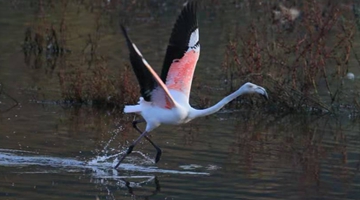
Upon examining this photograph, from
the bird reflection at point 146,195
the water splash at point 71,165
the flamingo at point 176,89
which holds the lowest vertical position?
the bird reflection at point 146,195

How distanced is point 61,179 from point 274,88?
5120 millimetres

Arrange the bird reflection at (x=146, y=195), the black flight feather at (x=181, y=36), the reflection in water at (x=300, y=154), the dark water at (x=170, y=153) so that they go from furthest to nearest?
the black flight feather at (x=181, y=36), the reflection in water at (x=300, y=154), the dark water at (x=170, y=153), the bird reflection at (x=146, y=195)

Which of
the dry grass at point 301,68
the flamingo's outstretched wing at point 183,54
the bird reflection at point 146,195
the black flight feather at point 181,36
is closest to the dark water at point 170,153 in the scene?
the bird reflection at point 146,195

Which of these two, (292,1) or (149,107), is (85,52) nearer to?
(292,1)

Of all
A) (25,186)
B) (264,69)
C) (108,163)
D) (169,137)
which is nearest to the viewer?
(25,186)

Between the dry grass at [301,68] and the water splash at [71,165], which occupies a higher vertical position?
the dry grass at [301,68]

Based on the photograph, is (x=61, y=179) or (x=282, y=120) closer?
(x=61, y=179)

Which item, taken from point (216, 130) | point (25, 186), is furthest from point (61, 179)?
point (216, 130)

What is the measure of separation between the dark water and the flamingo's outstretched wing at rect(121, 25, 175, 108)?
65 cm

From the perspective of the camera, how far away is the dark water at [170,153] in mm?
9578

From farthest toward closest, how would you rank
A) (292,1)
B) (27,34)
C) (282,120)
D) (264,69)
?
(292,1) → (27,34) → (264,69) → (282,120)

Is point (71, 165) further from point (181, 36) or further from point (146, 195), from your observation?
point (181, 36)

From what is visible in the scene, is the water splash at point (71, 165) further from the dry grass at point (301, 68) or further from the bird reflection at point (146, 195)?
the dry grass at point (301, 68)

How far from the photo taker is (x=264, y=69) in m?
15.1
